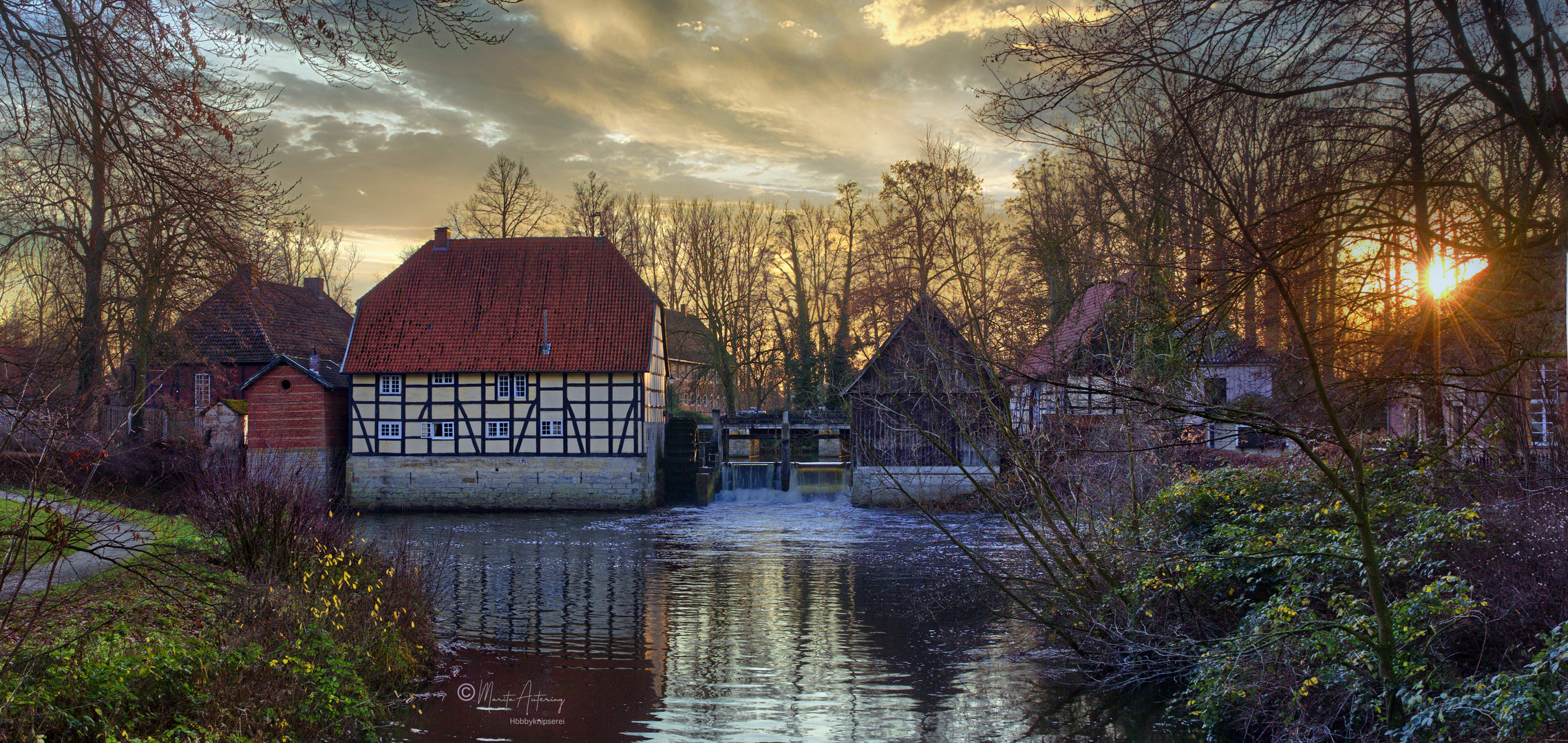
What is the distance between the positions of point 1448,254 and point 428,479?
75.5ft

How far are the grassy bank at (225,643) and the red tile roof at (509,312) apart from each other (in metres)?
15.8

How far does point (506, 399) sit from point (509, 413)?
1.17 ft

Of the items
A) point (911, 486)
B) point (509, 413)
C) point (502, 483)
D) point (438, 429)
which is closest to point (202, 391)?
point (438, 429)

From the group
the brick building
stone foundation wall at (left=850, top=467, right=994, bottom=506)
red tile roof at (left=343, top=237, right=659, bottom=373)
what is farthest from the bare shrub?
the brick building

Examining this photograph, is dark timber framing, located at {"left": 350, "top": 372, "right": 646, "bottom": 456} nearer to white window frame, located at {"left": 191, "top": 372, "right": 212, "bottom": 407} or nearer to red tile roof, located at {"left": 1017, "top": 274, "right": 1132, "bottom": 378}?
white window frame, located at {"left": 191, "top": 372, "right": 212, "bottom": 407}

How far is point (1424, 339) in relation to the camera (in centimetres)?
670

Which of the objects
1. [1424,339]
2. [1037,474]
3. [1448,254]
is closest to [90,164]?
[1037,474]

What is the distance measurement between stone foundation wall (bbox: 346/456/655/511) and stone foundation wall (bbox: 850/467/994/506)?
5.23m

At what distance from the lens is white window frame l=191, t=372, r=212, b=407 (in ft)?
92.3

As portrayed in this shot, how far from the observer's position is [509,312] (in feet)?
84.7

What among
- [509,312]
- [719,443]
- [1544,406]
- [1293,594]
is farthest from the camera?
[719,443]

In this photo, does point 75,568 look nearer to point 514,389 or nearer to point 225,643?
point 225,643

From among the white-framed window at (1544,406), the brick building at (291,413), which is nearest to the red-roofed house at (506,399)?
the brick building at (291,413)

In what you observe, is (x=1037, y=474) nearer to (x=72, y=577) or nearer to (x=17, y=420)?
(x=17, y=420)
